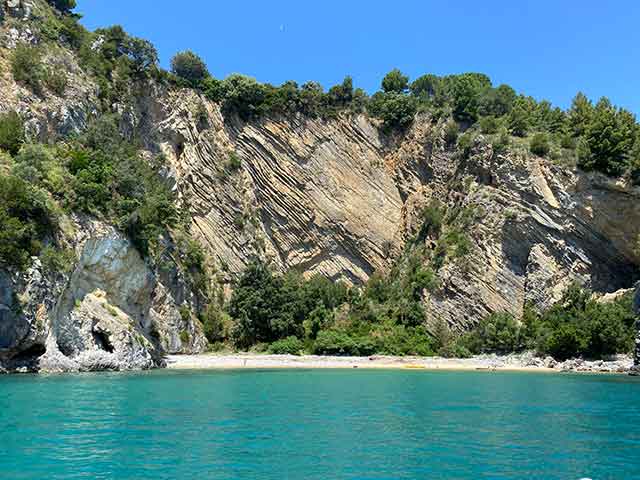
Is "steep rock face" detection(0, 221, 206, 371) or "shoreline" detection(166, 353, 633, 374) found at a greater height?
"steep rock face" detection(0, 221, 206, 371)

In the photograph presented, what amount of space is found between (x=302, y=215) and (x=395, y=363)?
18.4 metres

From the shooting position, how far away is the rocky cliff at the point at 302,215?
35.0 meters

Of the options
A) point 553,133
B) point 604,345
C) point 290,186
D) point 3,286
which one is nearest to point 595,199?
point 553,133

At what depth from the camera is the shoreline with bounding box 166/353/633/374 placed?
1551 inches

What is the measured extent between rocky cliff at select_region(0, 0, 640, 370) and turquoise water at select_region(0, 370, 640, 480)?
891 centimetres

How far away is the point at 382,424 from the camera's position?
16781 mm

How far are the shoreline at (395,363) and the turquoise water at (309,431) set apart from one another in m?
13.2

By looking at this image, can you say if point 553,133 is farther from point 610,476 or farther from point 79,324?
point 610,476

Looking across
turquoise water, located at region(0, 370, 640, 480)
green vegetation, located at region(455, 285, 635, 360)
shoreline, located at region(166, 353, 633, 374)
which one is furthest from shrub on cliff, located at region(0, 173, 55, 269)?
green vegetation, located at region(455, 285, 635, 360)

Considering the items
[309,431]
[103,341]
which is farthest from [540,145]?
[309,431]

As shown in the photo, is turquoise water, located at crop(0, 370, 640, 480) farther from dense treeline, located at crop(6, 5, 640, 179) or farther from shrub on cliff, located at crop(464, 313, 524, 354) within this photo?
dense treeline, located at crop(6, 5, 640, 179)

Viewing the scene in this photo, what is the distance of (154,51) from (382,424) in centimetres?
4507

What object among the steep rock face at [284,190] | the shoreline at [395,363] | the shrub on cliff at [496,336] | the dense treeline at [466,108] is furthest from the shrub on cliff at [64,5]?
the shrub on cliff at [496,336]

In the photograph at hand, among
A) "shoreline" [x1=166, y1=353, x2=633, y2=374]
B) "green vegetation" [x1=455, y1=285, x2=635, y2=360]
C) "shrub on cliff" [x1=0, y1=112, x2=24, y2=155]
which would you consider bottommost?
"shoreline" [x1=166, y1=353, x2=633, y2=374]
